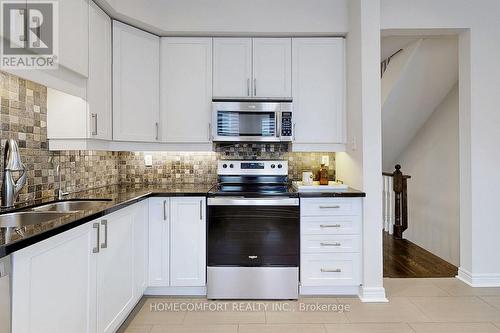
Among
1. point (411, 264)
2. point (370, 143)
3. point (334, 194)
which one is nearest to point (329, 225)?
point (334, 194)

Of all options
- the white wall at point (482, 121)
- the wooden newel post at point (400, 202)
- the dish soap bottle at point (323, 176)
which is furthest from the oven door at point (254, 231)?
the wooden newel post at point (400, 202)

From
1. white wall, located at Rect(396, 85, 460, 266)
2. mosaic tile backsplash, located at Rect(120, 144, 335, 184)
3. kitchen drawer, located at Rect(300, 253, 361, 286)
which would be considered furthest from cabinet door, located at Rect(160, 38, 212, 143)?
white wall, located at Rect(396, 85, 460, 266)

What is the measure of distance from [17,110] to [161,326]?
1785 mm

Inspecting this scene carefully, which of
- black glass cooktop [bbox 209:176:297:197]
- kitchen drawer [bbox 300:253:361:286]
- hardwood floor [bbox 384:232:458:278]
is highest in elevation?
black glass cooktop [bbox 209:176:297:197]

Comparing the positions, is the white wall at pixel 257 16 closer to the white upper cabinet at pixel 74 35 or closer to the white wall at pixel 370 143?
the white wall at pixel 370 143

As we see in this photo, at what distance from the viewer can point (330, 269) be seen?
2.70 meters

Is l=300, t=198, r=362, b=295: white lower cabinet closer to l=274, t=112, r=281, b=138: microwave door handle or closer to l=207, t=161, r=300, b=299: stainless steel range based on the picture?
l=207, t=161, r=300, b=299: stainless steel range

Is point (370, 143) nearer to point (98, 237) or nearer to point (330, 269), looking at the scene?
point (330, 269)

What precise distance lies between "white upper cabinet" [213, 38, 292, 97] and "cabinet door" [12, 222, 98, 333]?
74.1 inches

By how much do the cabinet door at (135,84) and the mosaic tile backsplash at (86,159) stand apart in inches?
17.1

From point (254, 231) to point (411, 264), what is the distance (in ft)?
6.92

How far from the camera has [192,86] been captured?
305 centimetres

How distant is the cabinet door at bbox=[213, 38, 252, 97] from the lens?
119 inches

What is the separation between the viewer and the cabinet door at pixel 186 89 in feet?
9.95
